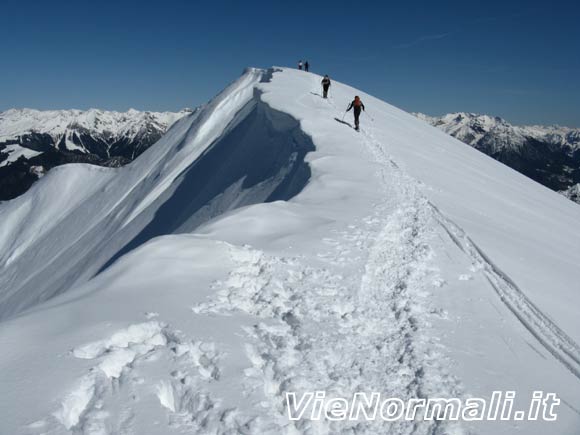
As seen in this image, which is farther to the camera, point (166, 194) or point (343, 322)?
point (166, 194)

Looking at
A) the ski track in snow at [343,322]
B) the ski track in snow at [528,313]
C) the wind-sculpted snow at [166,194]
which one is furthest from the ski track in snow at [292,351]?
the wind-sculpted snow at [166,194]

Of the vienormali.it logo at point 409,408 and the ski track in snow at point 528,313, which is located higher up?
the ski track in snow at point 528,313

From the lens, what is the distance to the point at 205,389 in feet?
16.7

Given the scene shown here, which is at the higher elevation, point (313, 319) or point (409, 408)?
point (313, 319)

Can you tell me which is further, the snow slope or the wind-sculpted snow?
the wind-sculpted snow

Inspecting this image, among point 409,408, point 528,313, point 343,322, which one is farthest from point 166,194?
point 409,408

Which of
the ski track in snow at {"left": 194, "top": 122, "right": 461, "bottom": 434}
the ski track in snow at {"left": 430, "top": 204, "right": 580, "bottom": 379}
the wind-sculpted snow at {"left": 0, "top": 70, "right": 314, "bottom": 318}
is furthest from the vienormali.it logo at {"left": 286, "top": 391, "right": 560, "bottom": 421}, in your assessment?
the wind-sculpted snow at {"left": 0, "top": 70, "right": 314, "bottom": 318}

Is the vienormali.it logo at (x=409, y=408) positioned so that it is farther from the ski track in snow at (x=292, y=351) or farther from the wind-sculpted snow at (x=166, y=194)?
the wind-sculpted snow at (x=166, y=194)

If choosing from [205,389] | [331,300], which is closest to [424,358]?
[331,300]

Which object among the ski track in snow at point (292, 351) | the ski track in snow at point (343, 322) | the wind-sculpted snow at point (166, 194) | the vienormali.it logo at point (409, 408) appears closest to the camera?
the ski track in snow at point (292, 351)

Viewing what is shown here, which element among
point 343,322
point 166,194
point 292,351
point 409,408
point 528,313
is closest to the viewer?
point 409,408

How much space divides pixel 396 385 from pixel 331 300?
83.6 inches

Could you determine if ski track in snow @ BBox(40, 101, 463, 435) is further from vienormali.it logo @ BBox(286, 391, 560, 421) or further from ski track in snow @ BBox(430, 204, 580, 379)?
ski track in snow @ BBox(430, 204, 580, 379)

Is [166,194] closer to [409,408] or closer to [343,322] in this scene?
[343,322]
